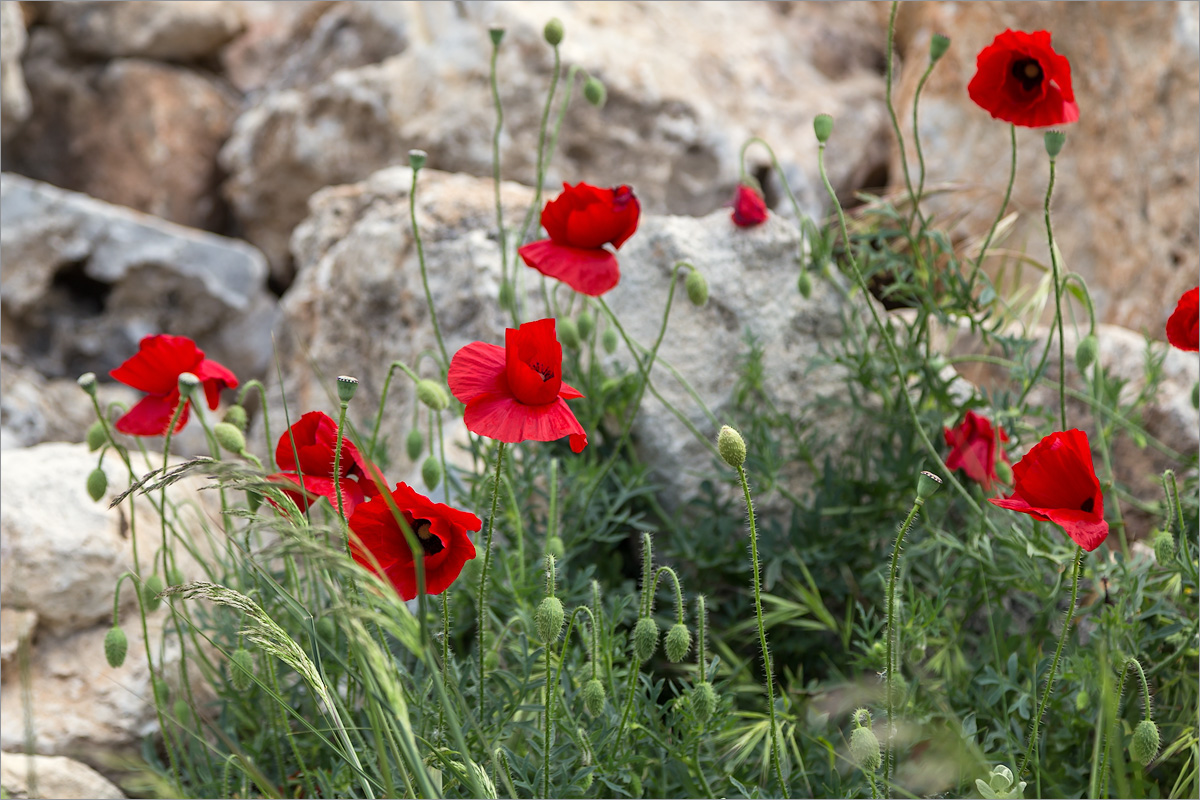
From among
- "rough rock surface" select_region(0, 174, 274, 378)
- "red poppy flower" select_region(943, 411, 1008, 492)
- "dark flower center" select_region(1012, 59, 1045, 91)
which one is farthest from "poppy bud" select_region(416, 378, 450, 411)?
"rough rock surface" select_region(0, 174, 274, 378)

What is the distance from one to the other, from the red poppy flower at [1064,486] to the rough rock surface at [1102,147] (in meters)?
1.53

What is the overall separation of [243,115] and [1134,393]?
3142mm

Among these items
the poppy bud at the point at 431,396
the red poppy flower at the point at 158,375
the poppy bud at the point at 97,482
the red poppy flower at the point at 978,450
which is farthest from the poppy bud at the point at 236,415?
the red poppy flower at the point at 978,450

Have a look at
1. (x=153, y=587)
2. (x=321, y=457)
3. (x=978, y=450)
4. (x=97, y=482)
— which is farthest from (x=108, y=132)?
(x=978, y=450)

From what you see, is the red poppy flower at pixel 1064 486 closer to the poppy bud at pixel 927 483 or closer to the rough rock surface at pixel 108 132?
the poppy bud at pixel 927 483

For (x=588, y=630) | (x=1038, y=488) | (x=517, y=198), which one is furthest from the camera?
(x=517, y=198)

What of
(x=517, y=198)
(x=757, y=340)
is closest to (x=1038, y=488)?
(x=757, y=340)

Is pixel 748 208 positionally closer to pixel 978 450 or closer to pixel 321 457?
pixel 978 450

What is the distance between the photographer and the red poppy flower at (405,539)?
3.45 feet

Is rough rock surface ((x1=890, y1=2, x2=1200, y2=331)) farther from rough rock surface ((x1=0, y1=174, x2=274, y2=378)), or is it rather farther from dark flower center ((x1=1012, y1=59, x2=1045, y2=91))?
rough rock surface ((x1=0, y1=174, x2=274, y2=378))

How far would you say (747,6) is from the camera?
370 centimetres

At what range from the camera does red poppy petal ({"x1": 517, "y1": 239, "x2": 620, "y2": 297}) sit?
1.50m

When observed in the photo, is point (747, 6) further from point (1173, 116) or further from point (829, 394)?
point (829, 394)

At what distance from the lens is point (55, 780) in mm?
1479
